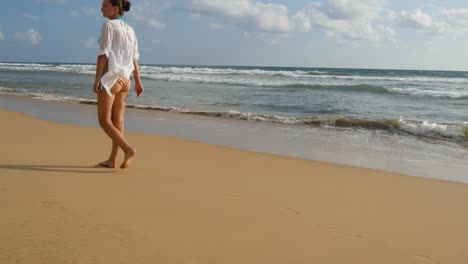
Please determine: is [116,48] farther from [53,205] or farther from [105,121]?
[53,205]

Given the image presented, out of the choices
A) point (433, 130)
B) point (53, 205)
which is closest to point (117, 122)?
point (53, 205)

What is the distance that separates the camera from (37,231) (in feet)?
7.21

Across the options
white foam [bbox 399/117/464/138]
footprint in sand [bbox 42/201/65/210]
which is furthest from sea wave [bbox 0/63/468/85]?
footprint in sand [bbox 42/201/65/210]

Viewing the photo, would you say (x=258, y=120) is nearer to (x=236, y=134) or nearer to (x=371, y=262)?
(x=236, y=134)

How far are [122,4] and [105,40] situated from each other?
1.32ft

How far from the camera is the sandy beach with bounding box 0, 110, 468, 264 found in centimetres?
214

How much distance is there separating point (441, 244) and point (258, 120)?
705cm

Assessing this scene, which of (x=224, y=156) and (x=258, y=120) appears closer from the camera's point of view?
(x=224, y=156)

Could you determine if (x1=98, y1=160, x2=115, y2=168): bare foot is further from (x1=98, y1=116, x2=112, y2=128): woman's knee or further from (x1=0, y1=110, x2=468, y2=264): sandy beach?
(x1=98, y1=116, x2=112, y2=128): woman's knee

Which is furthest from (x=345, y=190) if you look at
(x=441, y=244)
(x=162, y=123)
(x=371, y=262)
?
(x=162, y=123)

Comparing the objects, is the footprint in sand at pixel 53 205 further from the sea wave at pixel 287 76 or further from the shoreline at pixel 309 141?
the sea wave at pixel 287 76

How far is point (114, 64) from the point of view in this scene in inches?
141

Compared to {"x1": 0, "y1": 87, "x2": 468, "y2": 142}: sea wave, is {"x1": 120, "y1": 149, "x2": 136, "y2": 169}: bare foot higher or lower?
higher

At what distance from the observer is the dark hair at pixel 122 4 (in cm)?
359
